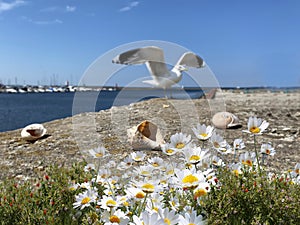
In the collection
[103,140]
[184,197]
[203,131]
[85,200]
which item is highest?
[203,131]

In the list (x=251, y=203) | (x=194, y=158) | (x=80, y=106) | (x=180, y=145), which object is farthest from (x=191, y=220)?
(x=80, y=106)

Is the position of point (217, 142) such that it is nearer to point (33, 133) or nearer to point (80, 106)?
point (80, 106)

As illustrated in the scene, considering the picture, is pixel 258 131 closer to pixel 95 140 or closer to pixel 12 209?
pixel 12 209

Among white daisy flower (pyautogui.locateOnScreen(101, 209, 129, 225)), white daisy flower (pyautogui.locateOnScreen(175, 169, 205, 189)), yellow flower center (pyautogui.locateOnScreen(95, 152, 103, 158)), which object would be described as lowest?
white daisy flower (pyautogui.locateOnScreen(101, 209, 129, 225))

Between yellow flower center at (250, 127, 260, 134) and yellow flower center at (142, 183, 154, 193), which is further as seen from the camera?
yellow flower center at (250, 127, 260, 134)

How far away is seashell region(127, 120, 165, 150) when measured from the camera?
4809 mm

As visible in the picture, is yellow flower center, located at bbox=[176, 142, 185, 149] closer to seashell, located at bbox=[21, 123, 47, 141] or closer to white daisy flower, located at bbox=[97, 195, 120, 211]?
white daisy flower, located at bbox=[97, 195, 120, 211]

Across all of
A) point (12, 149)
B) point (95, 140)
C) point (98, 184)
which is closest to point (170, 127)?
point (95, 140)

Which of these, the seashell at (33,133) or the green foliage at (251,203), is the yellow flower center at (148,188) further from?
the seashell at (33,133)

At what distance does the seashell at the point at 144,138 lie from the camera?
189 inches

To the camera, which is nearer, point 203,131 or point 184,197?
point 184,197

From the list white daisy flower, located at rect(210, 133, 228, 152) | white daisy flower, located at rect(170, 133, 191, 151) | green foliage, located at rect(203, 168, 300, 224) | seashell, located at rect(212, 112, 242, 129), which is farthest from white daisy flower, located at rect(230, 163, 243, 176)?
seashell, located at rect(212, 112, 242, 129)

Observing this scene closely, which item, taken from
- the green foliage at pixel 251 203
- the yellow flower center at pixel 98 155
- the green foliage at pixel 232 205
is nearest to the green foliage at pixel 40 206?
the green foliage at pixel 232 205

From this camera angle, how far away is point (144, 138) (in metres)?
4.88
